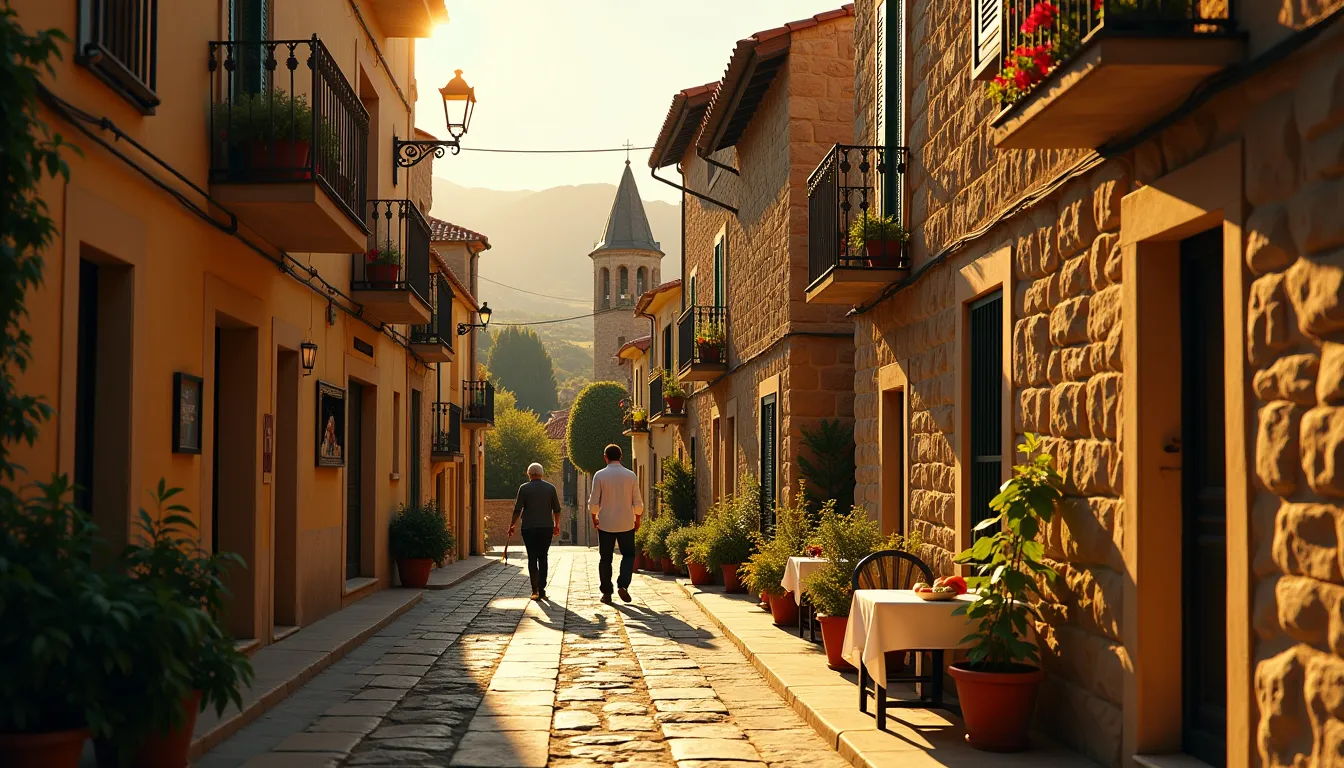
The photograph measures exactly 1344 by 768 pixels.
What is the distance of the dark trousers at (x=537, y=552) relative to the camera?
49.7 ft

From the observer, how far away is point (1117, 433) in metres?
5.83

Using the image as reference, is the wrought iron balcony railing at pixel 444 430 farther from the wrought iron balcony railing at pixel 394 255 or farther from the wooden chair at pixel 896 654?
the wooden chair at pixel 896 654

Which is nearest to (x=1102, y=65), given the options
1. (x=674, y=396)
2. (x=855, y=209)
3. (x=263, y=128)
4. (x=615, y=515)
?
(x=263, y=128)

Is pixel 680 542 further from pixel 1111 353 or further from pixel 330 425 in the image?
pixel 1111 353

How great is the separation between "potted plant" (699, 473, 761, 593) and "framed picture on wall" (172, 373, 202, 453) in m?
8.14

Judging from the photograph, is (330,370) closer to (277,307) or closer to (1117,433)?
(277,307)

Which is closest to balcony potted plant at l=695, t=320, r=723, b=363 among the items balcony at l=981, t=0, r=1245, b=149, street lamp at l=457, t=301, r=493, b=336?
street lamp at l=457, t=301, r=493, b=336

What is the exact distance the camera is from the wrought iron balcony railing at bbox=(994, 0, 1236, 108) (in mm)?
4844

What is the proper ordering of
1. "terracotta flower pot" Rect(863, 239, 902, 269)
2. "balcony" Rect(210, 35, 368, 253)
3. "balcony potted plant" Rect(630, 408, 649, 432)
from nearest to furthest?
"balcony" Rect(210, 35, 368, 253)
"terracotta flower pot" Rect(863, 239, 902, 269)
"balcony potted plant" Rect(630, 408, 649, 432)

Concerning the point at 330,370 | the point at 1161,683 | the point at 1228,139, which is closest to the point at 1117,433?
the point at 1161,683

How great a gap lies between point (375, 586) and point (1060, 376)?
10.8 metres

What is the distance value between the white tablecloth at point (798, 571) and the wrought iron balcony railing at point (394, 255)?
5749mm

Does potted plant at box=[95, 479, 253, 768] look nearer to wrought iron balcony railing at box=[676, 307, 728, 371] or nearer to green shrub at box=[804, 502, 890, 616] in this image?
green shrub at box=[804, 502, 890, 616]

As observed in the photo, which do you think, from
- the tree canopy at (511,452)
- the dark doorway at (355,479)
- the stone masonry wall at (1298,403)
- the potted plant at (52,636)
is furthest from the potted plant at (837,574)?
the tree canopy at (511,452)
